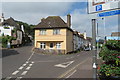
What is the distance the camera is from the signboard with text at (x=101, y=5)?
298 centimetres

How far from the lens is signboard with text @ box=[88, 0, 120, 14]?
298 cm

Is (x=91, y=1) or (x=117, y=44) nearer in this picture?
(x=91, y=1)

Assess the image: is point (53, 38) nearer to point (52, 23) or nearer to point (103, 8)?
point (52, 23)

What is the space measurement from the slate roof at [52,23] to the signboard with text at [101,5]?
25.7m

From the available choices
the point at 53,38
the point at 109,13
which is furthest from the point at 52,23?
the point at 109,13

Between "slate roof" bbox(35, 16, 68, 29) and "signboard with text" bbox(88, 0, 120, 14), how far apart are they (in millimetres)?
25736

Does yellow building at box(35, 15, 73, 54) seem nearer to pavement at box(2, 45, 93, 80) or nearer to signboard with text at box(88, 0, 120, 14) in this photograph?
pavement at box(2, 45, 93, 80)

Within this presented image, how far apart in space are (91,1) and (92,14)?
1.03 feet

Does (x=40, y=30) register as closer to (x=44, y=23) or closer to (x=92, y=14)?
(x=44, y=23)

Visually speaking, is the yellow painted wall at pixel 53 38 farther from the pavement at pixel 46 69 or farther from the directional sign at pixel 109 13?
the directional sign at pixel 109 13

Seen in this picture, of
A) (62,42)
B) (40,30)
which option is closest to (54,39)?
(62,42)

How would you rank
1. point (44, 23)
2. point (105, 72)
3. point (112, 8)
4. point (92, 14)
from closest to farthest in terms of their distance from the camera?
point (112, 8), point (92, 14), point (105, 72), point (44, 23)

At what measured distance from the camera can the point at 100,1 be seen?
124 inches

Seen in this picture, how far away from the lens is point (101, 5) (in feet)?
10.4
